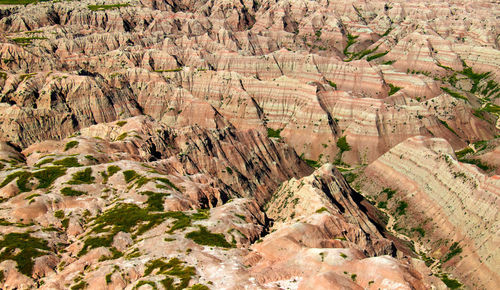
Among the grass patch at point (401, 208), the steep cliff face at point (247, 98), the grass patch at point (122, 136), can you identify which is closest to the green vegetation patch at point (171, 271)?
the grass patch at point (122, 136)

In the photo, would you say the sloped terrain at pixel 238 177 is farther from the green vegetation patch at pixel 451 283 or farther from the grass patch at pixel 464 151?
the grass patch at pixel 464 151

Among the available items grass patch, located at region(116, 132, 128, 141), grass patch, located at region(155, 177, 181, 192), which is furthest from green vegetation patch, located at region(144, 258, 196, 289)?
grass patch, located at region(116, 132, 128, 141)

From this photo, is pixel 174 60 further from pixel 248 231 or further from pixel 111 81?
pixel 248 231

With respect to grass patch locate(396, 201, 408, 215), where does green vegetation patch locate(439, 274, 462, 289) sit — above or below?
below

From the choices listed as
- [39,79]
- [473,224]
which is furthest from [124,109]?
[473,224]

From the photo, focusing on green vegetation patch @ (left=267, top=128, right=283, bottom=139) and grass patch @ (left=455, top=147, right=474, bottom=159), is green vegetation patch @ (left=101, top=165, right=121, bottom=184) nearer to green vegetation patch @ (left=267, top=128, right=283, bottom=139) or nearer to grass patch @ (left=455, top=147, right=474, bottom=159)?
green vegetation patch @ (left=267, top=128, right=283, bottom=139)

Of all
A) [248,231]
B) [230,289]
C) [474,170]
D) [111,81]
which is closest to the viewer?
[230,289]
